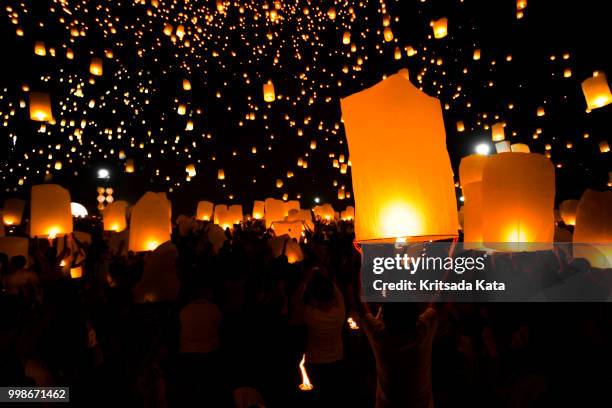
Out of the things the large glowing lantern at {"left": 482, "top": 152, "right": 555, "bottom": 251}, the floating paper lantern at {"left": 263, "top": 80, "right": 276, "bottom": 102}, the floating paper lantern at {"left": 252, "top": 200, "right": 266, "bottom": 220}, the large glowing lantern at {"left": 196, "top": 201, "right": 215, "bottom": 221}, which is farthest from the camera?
the floating paper lantern at {"left": 252, "top": 200, "right": 266, "bottom": 220}

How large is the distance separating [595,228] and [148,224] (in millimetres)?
4777

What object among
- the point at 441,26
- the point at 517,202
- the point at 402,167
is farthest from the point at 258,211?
the point at 402,167

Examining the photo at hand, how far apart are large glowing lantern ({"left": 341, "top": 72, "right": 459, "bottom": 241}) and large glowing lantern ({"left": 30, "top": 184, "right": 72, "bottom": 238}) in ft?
14.2

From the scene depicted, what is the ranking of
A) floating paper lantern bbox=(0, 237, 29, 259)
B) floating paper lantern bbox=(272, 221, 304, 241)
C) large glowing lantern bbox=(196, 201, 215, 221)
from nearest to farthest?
floating paper lantern bbox=(0, 237, 29, 259) < floating paper lantern bbox=(272, 221, 304, 241) < large glowing lantern bbox=(196, 201, 215, 221)

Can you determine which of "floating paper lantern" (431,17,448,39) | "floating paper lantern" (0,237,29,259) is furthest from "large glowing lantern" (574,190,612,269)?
"floating paper lantern" (0,237,29,259)

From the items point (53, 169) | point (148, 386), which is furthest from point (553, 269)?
point (53, 169)

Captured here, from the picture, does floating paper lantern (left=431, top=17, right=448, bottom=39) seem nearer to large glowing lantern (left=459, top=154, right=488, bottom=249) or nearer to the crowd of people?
large glowing lantern (left=459, top=154, right=488, bottom=249)

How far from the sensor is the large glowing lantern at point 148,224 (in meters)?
5.32

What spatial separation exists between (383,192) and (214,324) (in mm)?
2090

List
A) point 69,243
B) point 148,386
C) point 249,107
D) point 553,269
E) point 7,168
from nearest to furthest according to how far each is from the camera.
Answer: point 148,386 → point 553,269 → point 69,243 → point 7,168 → point 249,107

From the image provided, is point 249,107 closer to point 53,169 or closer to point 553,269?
point 53,169

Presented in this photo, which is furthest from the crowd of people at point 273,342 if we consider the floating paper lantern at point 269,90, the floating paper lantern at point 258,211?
the floating paper lantern at point 258,211

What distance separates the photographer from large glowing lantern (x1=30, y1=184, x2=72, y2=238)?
4.98m

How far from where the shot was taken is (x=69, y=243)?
583 cm
